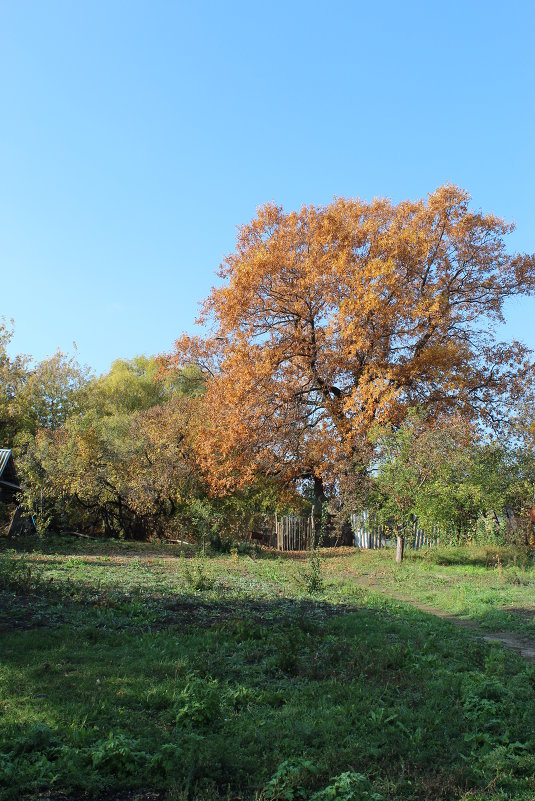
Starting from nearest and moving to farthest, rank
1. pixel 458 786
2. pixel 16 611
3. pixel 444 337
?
pixel 458 786 → pixel 16 611 → pixel 444 337

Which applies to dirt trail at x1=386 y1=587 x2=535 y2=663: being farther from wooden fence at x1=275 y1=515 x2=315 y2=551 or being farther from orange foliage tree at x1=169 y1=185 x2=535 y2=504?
wooden fence at x1=275 y1=515 x2=315 y2=551

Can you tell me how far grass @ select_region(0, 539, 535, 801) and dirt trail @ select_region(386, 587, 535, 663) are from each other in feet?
0.84

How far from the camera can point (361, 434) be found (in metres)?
21.7

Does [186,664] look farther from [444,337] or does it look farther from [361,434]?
[444,337]

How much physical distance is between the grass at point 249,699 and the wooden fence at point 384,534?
30.6 ft

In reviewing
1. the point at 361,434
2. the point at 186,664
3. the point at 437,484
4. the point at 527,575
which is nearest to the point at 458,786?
the point at 186,664

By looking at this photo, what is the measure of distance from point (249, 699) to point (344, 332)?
53.2ft

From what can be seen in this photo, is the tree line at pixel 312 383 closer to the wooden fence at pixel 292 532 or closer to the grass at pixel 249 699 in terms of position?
the wooden fence at pixel 292 532

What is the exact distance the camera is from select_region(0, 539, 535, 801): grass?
3.83 meters

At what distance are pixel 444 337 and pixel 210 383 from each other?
889 cm

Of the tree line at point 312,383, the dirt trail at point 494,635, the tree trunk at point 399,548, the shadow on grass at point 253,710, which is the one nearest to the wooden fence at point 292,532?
the tree line at point 312,383

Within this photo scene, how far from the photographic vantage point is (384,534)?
21.5m

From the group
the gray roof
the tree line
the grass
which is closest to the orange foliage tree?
the tree line

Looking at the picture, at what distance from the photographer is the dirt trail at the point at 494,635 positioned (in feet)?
24.7
